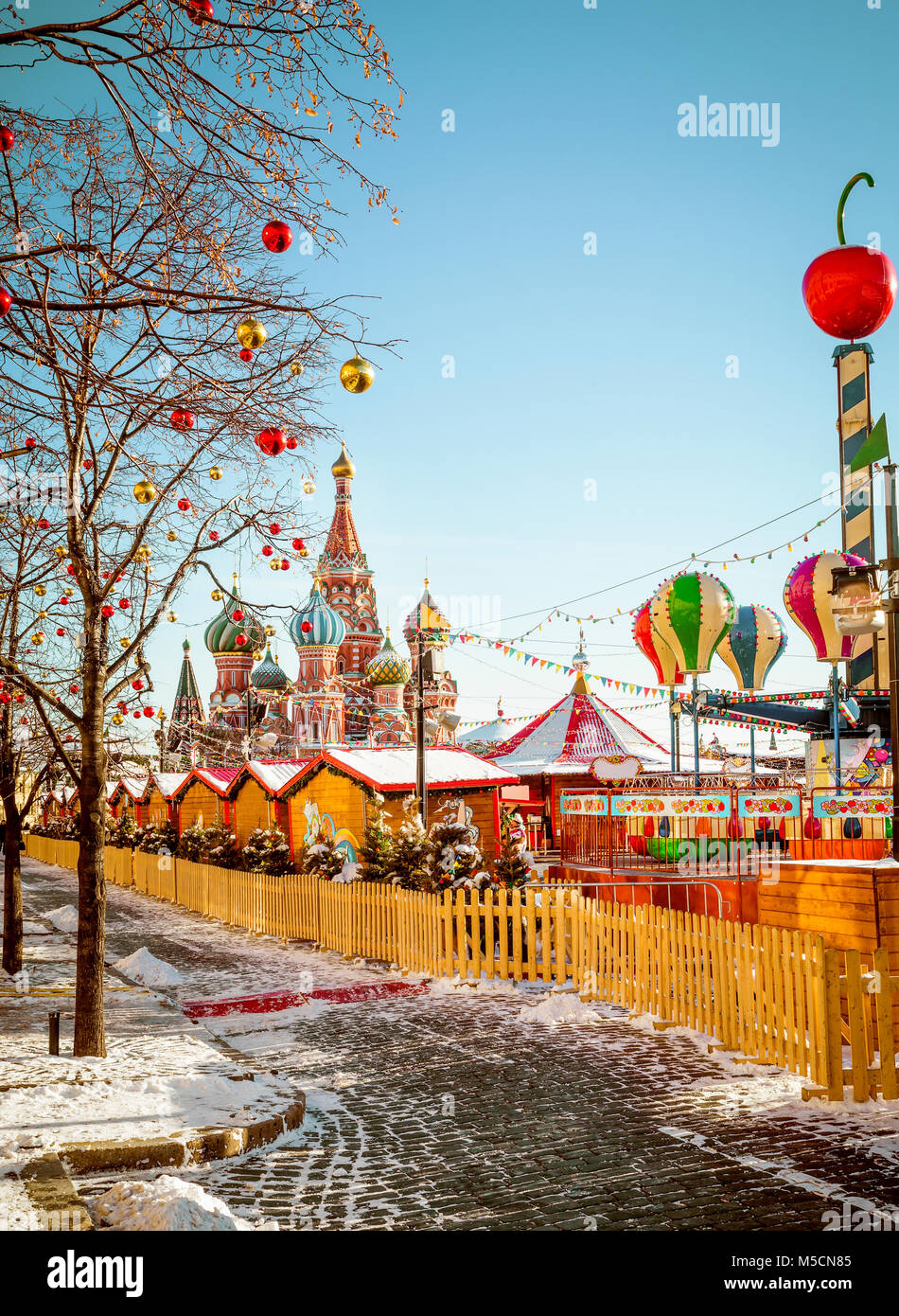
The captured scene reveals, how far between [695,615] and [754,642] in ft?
29.0

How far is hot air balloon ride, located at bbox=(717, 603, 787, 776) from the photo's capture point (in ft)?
112

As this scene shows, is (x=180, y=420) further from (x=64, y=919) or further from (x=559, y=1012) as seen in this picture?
(x=64, y=919)

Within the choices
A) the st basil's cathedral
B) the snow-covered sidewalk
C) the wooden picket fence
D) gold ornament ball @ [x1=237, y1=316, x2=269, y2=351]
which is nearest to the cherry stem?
the wooden picket fence

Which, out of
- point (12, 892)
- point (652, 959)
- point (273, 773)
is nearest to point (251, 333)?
point (652, 959)

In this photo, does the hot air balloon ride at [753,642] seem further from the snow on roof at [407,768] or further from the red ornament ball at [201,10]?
the red ornament ball at [201,10]

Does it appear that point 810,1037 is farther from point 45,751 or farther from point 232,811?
point 232,811

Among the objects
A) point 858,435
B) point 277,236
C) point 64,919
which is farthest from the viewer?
point 858,435

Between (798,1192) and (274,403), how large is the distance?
578 centimetres

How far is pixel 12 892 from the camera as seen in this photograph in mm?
14148

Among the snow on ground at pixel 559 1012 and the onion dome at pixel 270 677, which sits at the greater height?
the onion dome at pixel 270 677

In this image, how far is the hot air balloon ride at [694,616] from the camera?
86.3ft

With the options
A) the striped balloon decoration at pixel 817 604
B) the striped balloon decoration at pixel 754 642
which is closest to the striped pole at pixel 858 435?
the striped balloon decoration at pixel 754 642

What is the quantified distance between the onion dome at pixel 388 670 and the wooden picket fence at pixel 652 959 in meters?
58.3
